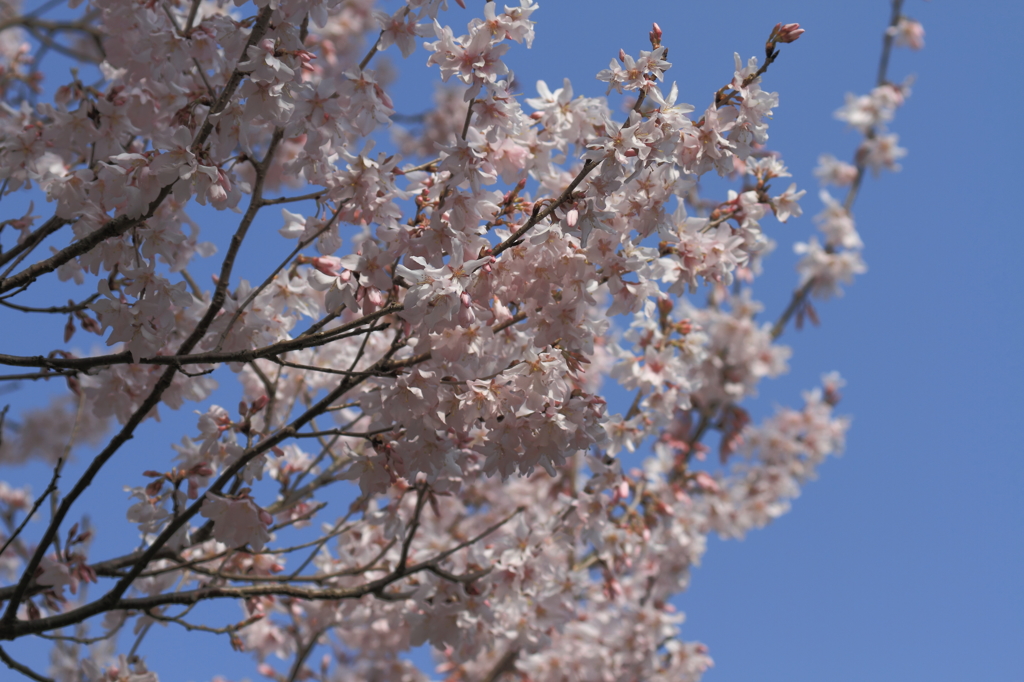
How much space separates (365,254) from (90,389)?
4.30 feet

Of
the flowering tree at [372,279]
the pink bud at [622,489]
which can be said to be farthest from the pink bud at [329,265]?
the pink bud at [622,489]

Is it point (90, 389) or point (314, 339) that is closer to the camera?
point (314, 339)

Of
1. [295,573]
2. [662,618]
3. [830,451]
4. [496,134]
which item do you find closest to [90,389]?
[295,573]

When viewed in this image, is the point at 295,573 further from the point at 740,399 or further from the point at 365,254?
the point at 740,399

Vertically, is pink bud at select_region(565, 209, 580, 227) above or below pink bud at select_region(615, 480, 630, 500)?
below

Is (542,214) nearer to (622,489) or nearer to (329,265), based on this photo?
(329,265)

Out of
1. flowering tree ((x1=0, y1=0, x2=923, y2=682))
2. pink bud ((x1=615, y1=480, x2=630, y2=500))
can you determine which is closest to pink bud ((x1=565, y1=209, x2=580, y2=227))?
flowering tree ((x1=0, y1=0, x2=923, y2=682))

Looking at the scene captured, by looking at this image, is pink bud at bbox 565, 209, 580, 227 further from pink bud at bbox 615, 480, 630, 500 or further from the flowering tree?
pink bud at bbox 615, 480, 630, 500

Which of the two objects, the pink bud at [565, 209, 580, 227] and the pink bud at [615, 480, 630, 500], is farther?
the pink bud at [615, 480, 630, 500]

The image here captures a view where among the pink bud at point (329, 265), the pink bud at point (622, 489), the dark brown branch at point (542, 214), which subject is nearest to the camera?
the dark brown branch at point (542, 214)

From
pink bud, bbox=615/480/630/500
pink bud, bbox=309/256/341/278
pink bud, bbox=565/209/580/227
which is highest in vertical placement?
pink bud, bbox=309/256/341/278

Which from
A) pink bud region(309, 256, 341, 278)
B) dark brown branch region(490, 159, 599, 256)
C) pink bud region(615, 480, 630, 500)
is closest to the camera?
dark brown branch region(490, 159, 599, 256)

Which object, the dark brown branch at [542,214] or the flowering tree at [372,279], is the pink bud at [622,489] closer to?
the flowering tree at [372,279]

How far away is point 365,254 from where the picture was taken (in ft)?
7.39
